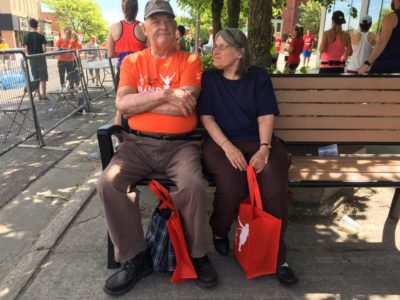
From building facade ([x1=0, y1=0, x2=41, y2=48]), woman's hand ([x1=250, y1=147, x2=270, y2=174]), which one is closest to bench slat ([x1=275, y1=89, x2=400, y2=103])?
woman's hand ([x1=250, y1=147, x2=270, y2=174])

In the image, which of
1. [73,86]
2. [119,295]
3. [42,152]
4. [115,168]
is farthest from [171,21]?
[73,86]

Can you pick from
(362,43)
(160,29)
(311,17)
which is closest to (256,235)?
(160,29)

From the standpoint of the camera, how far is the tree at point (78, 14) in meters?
70.8

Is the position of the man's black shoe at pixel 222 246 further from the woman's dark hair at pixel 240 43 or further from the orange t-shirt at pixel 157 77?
the woman's dark hair at pixel 240 43

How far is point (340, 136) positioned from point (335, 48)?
4316mm

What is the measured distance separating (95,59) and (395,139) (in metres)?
8.99

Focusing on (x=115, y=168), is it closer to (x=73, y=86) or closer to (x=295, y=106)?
(x=295, y=106)

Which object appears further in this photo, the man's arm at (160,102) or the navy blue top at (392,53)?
the navy blue top at (392,53)

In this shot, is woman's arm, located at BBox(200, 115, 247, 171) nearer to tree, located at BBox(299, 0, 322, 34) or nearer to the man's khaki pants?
the man's khaki pants

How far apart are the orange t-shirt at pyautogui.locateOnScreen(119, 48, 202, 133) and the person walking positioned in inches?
238

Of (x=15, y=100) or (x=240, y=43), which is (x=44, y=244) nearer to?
(x=240, y=43)

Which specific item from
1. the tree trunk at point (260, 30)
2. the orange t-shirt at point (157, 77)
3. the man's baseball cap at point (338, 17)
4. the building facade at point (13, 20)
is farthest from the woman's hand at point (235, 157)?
the building facade at point (13, 20)

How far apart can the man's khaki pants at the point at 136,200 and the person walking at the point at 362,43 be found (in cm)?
639

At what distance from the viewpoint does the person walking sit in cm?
769
